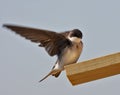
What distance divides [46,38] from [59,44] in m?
0.09

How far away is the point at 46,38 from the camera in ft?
6.06

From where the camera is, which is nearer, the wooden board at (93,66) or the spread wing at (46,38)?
the wooden board at (93,66)

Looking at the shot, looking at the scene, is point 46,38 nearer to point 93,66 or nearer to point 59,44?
point 59,44

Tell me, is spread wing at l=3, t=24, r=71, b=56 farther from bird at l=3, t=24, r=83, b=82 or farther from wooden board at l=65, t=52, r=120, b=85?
wooden board at l=65, t=52, r=120, b=85

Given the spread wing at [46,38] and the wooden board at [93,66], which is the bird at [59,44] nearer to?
the spread wing at [46,38]

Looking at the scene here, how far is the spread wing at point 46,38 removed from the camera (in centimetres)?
176

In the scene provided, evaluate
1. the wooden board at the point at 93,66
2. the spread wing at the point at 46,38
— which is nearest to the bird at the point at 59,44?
the spread wing at the point at 46,38

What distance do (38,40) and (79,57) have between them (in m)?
0.19

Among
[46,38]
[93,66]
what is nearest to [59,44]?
[46,38]

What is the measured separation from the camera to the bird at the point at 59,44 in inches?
71.6

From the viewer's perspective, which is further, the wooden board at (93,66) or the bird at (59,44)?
the bird at (59,44)

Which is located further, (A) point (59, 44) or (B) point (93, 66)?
(A) point (59, 44)

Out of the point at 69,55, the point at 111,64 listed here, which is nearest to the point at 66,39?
the point at 69,55

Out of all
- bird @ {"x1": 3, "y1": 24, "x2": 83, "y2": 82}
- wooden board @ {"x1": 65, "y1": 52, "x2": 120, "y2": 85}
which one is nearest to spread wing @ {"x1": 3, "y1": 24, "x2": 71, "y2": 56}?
bird @ {"x1": 3, "y1": 24, "x2": 83, "y2": 82}
